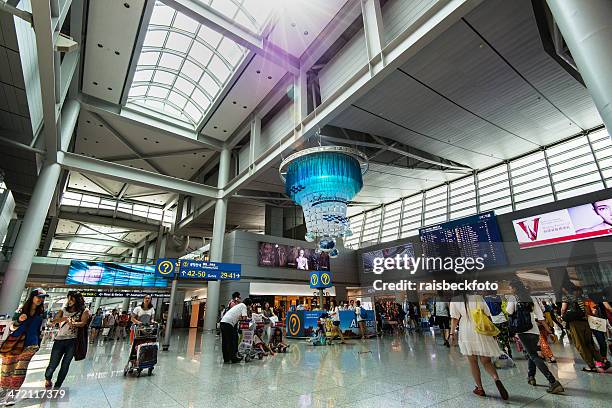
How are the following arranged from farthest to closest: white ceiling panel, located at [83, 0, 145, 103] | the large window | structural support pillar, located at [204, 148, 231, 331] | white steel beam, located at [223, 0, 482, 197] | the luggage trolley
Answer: structural support pillar, located at [204, 148, 231, 331], the large window, white ceiling panel, located at [83, 0, 145, 103], white steel beam, located at [223, 0, 482, 197], the luggage trolley

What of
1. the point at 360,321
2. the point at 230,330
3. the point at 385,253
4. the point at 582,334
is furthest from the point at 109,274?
the point at 582,334

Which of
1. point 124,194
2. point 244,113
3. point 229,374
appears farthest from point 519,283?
point 124,194

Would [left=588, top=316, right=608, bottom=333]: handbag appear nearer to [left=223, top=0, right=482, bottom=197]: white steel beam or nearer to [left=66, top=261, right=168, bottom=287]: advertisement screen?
[left=223, top=0, right=482, bottom=197]: white steel beam

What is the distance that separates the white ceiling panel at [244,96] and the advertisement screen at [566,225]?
13603 mm

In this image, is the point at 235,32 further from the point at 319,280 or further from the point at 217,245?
the point at 217,245

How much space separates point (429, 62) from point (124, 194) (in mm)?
26376

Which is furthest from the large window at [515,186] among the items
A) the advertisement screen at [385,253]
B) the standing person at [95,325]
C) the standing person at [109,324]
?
the standing person at [95,325]

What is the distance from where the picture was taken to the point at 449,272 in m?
18.3

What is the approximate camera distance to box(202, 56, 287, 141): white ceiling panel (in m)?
13.2

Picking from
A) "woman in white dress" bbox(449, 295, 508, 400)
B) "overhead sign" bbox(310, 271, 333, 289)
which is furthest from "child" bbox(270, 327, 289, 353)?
"woman in white dress" bbox(449, 295, 508, 400)

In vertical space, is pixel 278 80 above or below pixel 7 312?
above

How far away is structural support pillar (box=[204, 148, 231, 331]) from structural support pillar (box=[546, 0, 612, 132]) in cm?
1590

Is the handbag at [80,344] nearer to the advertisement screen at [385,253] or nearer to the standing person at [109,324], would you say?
the standing person at [109,324]

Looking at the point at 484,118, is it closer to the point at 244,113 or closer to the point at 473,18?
the point at 473,18
